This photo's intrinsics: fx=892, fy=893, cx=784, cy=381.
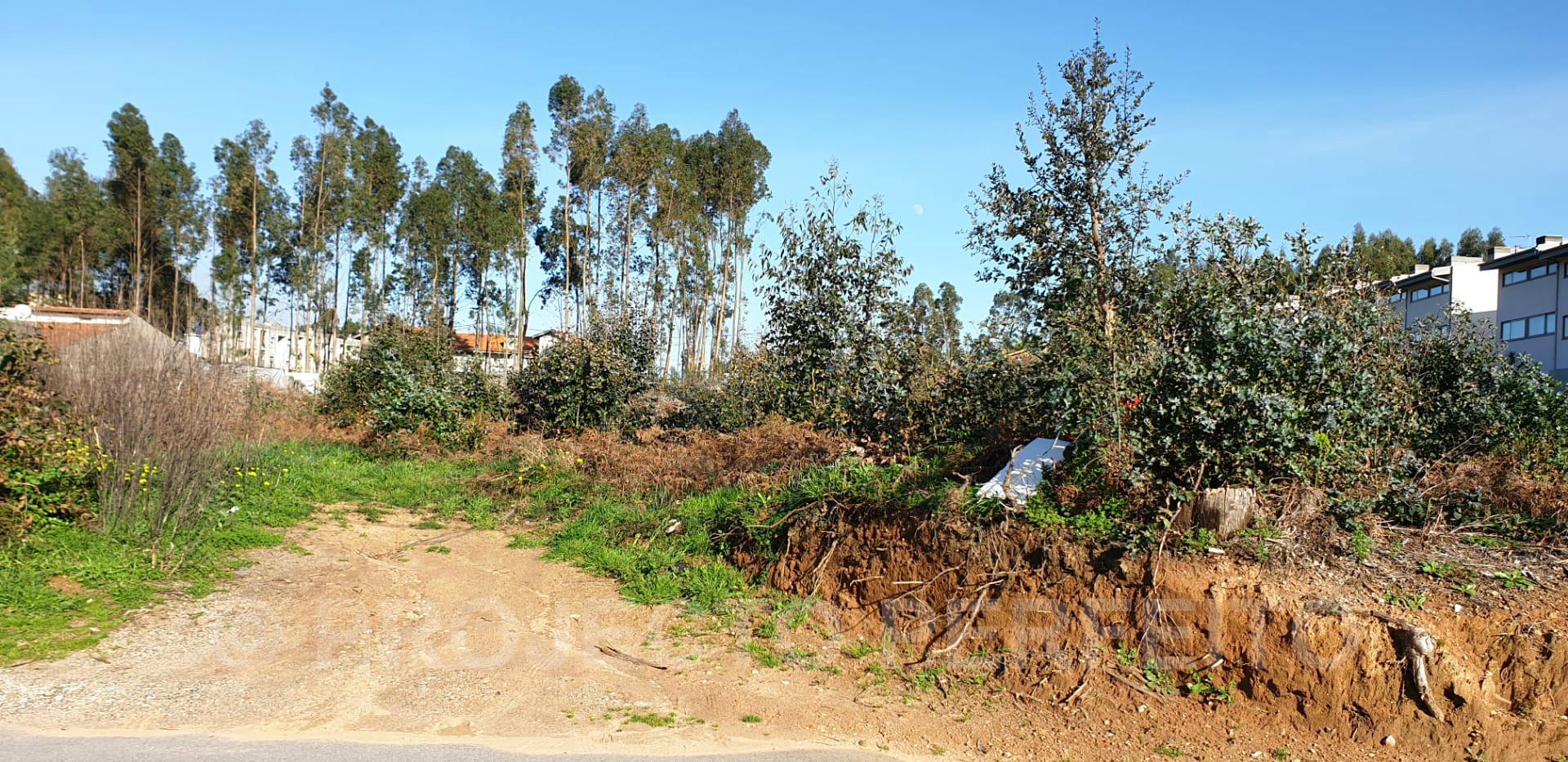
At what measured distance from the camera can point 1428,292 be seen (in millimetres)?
35406

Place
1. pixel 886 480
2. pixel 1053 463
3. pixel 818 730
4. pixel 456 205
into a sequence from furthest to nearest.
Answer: pixel 456 205 < pixel 886 480 < pixel 1053 463 < pixel 818 730

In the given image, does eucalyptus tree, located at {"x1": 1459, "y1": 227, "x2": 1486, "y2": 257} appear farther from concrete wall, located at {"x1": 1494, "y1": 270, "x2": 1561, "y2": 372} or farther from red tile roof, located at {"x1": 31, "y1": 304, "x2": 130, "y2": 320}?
red tile roof, located at {"x1": 31, "y1": 304, "x2": 130, "y2": 320}

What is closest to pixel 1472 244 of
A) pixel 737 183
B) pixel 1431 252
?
pixel 1431 252

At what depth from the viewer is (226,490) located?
9531mm

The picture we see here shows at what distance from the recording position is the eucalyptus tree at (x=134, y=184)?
39.8m

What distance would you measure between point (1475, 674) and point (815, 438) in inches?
251

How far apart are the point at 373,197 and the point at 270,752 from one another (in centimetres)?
4271

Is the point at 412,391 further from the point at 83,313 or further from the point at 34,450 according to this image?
the point at 83,313

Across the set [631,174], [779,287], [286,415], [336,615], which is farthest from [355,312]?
[336,615]

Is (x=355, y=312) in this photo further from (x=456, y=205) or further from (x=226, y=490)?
(x=226, y=490)

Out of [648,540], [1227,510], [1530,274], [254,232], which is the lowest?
[648,540]

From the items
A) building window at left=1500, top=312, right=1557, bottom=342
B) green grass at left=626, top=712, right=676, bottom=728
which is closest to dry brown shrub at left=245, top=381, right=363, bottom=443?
green grass at left=626, top=712, right=676, bottom=728

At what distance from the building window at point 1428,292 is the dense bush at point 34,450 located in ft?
133

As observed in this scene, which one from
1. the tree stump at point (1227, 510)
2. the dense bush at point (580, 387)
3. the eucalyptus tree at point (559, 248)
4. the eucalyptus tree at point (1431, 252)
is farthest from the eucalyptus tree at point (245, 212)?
the eucalyptus tree at point (1431, 252)
